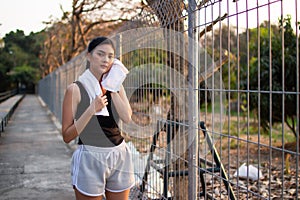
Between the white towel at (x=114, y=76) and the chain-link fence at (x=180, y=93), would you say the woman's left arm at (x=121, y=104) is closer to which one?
the white towel at (x=114, y=76)

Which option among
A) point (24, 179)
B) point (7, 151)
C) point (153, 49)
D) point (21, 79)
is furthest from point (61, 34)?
point (21, 79)

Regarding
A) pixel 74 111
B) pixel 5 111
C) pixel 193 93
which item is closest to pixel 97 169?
pixel 74 111

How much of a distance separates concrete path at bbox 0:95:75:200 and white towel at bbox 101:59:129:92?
104 inches

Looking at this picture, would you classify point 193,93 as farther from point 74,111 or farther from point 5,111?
point 5,111

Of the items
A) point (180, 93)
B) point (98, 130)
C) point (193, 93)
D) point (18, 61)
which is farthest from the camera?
point (18, 61)

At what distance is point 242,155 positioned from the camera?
9328 millimetres

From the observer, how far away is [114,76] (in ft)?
7.25

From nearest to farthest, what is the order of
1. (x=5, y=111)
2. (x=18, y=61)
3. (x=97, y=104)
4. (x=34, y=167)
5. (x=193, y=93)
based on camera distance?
1. (x=97, y=104)
2. (x=193, y=93)
3. (x=34, y=167)
4. (x=5, y=111)
5. (x=18, y=61)

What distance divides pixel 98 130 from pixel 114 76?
1.08ft

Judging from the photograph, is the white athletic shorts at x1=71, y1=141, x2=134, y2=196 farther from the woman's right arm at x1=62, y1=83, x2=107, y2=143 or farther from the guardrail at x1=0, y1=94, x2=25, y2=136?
the guardrail at x1=0, y1=94, x2=25, y2=136

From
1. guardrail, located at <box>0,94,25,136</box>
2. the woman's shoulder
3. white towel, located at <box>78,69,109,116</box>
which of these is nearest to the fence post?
white towel, located at <box>78,69,109,116</box>

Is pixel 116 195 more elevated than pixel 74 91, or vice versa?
pixel 74 91

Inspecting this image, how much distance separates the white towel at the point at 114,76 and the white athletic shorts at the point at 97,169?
362mm

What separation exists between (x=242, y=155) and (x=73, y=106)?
7.72 m
